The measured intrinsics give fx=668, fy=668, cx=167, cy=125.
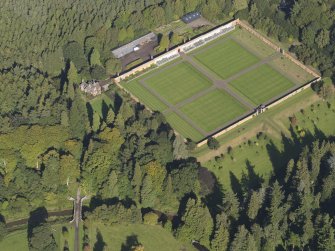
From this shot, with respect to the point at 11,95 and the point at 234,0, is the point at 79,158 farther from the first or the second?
the point at 234,0

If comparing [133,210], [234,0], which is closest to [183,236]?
[133,210]

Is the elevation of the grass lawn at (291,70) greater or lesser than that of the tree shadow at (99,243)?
greater

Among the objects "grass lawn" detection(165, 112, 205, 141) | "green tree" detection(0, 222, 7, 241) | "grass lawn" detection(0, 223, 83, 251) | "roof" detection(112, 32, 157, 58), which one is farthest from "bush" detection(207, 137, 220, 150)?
"green tree" detection(0, 222, 7, 241)

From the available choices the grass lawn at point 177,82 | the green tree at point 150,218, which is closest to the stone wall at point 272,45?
the grass lawn at point 177,82

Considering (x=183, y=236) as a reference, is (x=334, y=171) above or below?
above

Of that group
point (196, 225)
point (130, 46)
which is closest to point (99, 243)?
point (196, 225)

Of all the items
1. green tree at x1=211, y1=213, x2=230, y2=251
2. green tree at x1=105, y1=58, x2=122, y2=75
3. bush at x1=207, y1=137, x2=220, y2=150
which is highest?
green tree at x1=105, y1=58, x2=122, y2=75

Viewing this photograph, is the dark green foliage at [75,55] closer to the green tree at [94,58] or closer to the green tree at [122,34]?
the green tree at [94,58]

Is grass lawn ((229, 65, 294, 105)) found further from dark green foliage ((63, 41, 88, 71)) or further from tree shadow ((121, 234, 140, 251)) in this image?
tree shadow ((121, 234, 140, 251))
